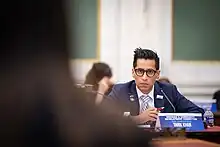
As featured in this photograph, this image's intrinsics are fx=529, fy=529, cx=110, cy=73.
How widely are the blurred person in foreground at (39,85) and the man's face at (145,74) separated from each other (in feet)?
9.60

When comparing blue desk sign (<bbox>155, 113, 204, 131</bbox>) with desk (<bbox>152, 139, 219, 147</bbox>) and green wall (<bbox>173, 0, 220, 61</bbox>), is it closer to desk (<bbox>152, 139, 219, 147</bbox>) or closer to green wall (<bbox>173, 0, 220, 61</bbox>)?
desk (<bbox>152, 139, 219, 147</bbox>)

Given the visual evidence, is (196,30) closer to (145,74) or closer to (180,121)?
(145,74)

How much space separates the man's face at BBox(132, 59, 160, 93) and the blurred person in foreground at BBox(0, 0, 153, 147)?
2.93 metres

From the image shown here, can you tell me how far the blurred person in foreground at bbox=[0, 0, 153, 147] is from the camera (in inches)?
21.2

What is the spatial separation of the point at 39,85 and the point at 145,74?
9.70ft

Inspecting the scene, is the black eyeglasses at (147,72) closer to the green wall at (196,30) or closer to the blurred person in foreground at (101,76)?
the blurred person in foreground at (101,76)

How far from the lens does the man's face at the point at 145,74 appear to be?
3.47 metres

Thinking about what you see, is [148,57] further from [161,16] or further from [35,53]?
[35,53]

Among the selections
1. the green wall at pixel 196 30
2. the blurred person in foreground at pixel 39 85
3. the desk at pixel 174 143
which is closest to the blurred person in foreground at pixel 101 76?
the green wall at pixel 196 30

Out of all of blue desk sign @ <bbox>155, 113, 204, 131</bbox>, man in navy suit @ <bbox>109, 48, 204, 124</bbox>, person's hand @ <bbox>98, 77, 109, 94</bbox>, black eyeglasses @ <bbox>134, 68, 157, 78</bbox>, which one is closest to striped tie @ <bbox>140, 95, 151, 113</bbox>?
man in navy suit @ <bbox>109, 48, 204, 124</bbox>

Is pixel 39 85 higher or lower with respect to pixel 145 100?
higher

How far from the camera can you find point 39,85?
1.78 feet

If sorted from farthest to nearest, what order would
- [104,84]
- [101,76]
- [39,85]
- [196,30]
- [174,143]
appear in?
[196,30]
[101,76]
[104,84]
[174,143]
[39,85]

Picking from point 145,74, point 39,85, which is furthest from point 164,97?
point 39,85
